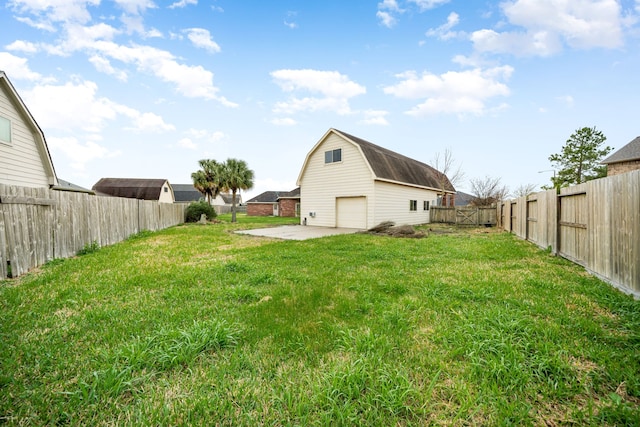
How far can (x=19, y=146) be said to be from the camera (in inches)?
363

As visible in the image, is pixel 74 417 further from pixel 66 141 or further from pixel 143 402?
pixel 66 141

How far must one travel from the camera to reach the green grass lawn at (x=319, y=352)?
5.38 ft

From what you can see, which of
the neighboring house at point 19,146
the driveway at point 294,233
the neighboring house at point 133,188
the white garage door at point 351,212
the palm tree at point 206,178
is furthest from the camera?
the neighboring house at point 133,188

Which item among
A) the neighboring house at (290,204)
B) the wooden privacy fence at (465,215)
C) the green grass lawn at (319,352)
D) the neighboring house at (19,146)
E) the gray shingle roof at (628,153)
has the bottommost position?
the green grass lawn at (319,352)

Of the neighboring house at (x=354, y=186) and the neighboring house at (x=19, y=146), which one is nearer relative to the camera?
the neighboring house at (x=19, y=146)

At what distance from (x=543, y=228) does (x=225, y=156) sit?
2447cm

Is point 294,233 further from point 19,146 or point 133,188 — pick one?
point 133,188

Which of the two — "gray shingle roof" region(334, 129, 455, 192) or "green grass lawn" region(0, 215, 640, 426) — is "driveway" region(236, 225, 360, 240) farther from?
"green grass lawn" region(0, 215, 640, 426)

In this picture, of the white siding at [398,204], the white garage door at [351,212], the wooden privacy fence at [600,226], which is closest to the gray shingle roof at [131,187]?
the white garage door at [351,212]

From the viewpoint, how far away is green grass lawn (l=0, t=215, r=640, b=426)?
5.38ft

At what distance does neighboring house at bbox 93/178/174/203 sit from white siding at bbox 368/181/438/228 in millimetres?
31397

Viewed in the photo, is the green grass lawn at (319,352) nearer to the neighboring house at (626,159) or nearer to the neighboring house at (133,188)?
the neighboring house at (626,159)

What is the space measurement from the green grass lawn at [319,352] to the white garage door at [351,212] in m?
10.8

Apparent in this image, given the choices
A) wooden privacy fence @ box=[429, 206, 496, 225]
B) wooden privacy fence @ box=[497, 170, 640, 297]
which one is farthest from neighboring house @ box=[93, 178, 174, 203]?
wooden privacy fence @ box=[497, 170, 640, 297]
